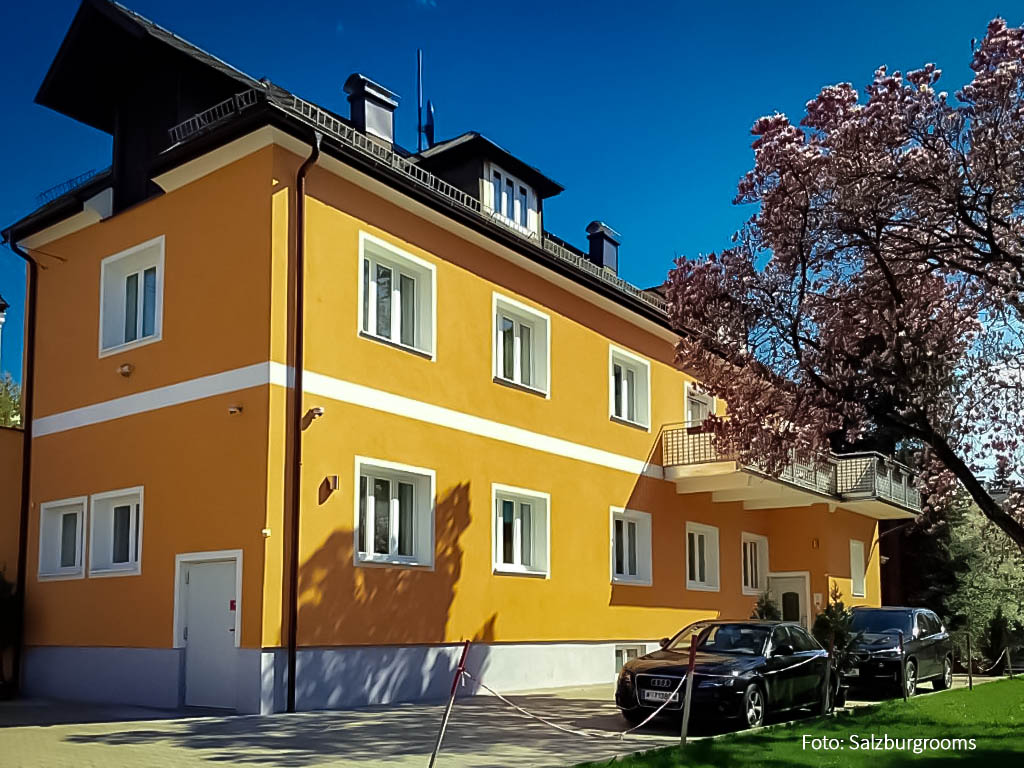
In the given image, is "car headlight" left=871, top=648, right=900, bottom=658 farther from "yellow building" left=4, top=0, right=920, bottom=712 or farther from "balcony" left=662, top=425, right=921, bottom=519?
"yellow building" left=4, top=0, right=920, bottom=712

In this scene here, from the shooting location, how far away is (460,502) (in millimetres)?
17719

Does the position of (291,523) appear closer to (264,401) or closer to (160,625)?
(264,401)

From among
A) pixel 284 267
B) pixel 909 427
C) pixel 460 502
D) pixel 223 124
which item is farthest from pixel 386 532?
pixel 909 427

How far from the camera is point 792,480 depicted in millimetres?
25359

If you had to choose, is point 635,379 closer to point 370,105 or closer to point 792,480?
point 792,480

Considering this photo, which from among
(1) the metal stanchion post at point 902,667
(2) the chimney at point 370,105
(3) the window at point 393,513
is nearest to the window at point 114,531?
(3) the window at point 393,513

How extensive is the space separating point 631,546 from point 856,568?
11261 mm

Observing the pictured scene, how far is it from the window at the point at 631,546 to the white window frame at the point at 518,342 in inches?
138

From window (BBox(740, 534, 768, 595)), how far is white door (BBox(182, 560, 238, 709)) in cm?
1623

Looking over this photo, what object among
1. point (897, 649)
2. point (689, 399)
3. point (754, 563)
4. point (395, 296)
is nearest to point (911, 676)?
point (897, 649)

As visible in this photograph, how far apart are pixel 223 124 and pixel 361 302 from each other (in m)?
3.23

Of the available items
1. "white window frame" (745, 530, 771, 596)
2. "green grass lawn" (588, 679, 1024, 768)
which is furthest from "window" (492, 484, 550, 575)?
"white window frame" (745, 530, 771, 596)

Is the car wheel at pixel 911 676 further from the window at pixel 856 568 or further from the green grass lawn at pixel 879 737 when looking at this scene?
the window at pixel 856 568

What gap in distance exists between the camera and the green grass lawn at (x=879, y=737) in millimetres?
10227
